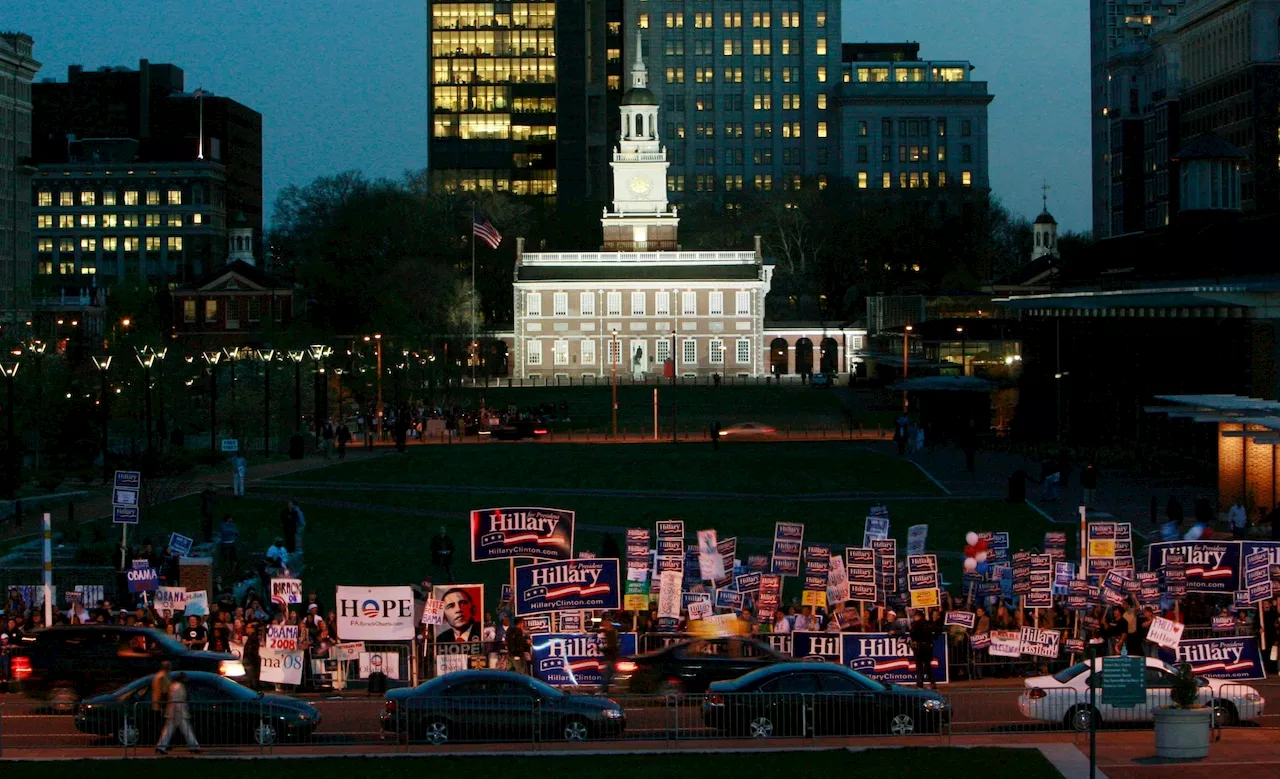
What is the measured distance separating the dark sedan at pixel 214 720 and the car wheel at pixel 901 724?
7.55 metres

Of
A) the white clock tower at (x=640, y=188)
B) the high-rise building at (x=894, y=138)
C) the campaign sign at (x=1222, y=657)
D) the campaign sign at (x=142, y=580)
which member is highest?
the high-rise building at (x=894, y=138)

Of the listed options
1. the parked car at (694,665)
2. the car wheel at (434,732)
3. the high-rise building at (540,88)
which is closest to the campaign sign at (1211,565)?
the parked car at (694,665)

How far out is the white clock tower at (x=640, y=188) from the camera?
140875 mm

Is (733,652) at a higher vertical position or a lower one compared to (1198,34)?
lower

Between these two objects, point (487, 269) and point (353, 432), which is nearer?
point (353, 432)

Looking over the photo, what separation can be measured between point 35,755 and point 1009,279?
97187 millimetres

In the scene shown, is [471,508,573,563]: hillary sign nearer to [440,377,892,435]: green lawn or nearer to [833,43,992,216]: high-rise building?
[440,377,892,435]: green lawn

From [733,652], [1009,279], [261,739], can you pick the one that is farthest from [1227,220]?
[261,739]

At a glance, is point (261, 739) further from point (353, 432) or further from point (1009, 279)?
point (1009, 279)

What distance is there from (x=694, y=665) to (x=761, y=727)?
2.67 metres

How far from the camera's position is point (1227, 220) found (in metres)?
74.9

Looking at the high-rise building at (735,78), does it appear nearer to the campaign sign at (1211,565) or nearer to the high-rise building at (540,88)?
the high-rise building at (540,88)

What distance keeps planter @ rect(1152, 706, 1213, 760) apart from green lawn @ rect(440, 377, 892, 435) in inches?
2468

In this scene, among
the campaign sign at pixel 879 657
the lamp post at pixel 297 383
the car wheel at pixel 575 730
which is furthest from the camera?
the lamp post at pixel 297 383
